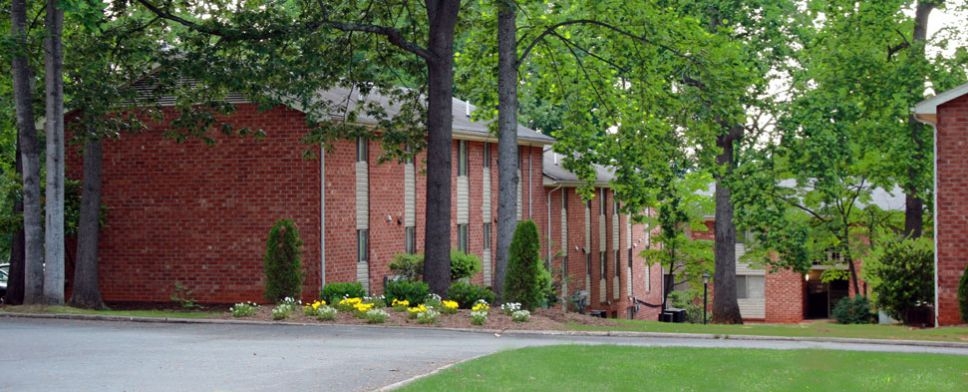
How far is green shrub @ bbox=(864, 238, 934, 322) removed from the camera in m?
30.8

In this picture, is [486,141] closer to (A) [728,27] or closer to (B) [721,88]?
(A) [728,27]

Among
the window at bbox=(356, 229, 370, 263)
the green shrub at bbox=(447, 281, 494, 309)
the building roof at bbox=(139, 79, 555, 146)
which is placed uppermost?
the building roof at bbox=(139, 79, 555, 146)

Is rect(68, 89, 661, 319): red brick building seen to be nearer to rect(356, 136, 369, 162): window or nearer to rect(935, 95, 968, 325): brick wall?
rect(356, 136, 369, 162): window

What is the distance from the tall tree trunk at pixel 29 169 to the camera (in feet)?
86.1

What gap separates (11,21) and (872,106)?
23.0 meters

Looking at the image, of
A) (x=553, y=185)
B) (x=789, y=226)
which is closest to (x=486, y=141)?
(x=553, y=185)

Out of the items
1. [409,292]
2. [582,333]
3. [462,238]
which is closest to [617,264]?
[462,238]

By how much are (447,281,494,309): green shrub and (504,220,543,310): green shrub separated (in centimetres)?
42

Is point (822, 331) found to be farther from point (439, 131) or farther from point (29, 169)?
point (29, 169)

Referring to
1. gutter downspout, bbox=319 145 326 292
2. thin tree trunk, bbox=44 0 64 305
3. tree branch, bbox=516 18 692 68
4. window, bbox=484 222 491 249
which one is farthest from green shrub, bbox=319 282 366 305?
window, bbox=484 222 491 249

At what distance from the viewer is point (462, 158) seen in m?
38.8

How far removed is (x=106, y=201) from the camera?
106ft

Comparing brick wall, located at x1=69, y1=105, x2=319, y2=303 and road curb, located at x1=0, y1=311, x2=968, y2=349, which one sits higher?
brick wall, located at x1=69, y1=105, x2=319, y2=303

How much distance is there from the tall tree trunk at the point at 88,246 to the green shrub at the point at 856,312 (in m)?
23.9
